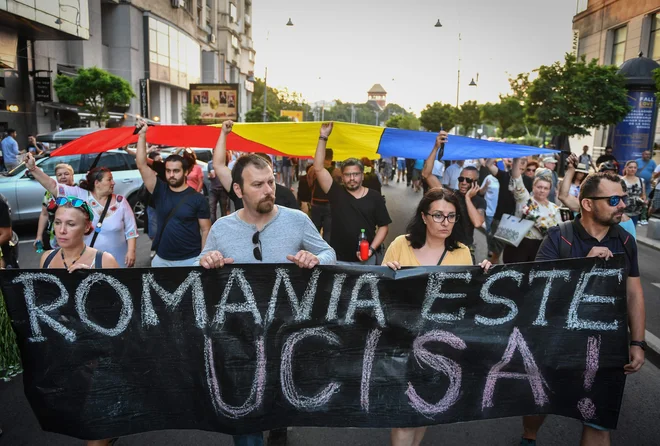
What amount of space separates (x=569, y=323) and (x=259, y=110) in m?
60.4

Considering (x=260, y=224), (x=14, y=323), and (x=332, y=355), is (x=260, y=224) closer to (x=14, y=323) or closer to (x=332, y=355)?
(x=332, y=355)

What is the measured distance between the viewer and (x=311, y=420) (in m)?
2.98

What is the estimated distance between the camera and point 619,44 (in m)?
31.8

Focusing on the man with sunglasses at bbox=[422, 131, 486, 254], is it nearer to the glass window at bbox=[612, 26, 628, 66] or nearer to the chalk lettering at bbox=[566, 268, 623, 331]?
the chalk lettering at bbox=[566, 268, 623, 331]

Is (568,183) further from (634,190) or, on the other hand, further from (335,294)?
(634,190)

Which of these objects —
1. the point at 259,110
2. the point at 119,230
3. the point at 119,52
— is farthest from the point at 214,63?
the point at 119,230

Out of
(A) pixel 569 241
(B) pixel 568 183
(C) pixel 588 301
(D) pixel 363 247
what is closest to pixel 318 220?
(D) pixel 363 247

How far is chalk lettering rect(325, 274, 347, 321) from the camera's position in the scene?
2943 millimetres

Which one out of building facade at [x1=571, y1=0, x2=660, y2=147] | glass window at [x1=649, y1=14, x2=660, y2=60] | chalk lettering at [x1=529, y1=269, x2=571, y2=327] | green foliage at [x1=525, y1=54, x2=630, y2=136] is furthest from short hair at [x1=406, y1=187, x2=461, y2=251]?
glass window at [x1=649, y1=14, x2=660, y2=60]

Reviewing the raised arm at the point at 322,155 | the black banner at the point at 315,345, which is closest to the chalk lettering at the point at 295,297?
the black banner at the point at 315,345

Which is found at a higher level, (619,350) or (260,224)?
(260,224)

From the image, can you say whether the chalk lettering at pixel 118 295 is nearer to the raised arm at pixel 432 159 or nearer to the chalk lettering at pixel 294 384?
the chalk lettering at pixel 294 384

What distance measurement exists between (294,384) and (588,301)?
1696 millimetres

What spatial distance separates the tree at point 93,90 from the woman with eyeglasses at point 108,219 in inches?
1018
